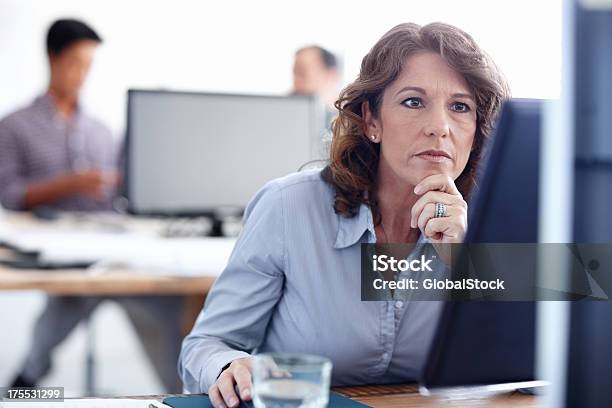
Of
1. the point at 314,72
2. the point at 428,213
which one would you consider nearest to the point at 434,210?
the point at 428,213

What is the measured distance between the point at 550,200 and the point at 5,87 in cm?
416

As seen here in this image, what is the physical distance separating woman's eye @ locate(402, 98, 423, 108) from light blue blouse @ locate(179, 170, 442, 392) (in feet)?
0.48

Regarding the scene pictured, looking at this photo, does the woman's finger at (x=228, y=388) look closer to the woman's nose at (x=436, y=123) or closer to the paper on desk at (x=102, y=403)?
the paper on desk at (x=102, y=403)

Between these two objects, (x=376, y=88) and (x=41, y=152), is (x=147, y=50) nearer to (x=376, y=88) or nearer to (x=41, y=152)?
(x=41, y=152)

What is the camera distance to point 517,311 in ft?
2.46

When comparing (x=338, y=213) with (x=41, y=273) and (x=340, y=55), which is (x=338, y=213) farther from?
(x=41, y=273)

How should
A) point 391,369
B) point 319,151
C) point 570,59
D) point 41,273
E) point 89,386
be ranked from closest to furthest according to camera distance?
1. point 570,59
2. point 391,369
3. point 319,151
4. point 41,273
5. point 89,386

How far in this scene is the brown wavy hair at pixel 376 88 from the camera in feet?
3.51

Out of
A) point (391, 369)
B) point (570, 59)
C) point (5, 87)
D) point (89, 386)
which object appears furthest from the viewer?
point (5, 87)

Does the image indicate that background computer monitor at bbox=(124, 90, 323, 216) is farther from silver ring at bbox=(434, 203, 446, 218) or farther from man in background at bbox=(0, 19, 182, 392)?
silver ring at bbox=(434, 203, 446, 218)

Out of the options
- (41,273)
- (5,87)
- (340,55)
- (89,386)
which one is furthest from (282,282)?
(5,87)

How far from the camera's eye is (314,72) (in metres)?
2.02

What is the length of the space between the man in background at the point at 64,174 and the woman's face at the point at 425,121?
1.33 metres

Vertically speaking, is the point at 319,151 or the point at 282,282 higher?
the point at 319,151
